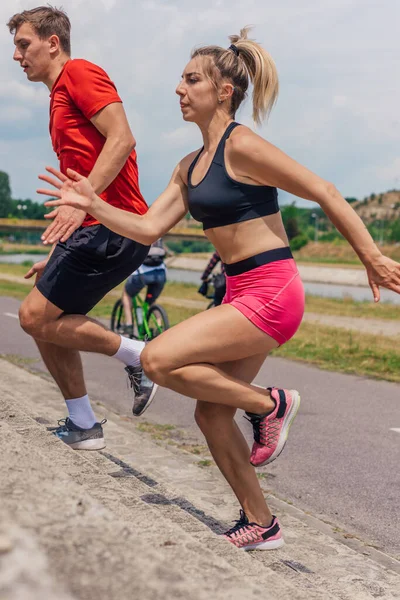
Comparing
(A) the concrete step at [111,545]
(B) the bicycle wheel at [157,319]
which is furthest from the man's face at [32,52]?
(B) the bicycle wheel at [157,319]

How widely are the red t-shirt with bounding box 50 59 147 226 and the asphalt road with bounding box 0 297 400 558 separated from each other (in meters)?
1.92

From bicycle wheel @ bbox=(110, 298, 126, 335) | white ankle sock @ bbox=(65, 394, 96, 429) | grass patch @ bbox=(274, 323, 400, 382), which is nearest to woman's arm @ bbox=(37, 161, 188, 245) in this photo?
white ankle sock @ bbox=(65, 394, 96, 429)

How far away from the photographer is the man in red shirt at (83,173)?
4617 mm

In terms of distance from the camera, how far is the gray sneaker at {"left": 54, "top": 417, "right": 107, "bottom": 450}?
4.95m

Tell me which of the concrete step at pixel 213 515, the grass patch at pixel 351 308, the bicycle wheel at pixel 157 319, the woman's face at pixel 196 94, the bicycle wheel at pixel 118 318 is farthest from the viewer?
the grass patch at pixel 351 308

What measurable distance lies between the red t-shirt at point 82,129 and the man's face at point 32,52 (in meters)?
0.12

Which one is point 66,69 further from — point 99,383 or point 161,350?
point 99,383

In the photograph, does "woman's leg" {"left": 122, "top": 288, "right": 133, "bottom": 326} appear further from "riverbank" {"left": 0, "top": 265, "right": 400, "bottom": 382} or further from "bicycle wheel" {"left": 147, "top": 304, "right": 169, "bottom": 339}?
"riverbank" {"left": 0, "top": 265, "right": 400, "bottom": 382}

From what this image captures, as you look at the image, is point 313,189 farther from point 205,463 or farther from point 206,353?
point 205,463

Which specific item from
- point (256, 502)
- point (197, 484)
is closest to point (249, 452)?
point (256, 502)

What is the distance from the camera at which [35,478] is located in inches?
100

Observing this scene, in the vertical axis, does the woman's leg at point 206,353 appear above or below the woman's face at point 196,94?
below

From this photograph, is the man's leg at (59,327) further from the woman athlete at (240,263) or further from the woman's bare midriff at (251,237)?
the woman's bare midriff at (251,237)

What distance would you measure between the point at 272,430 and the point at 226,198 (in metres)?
0.99
